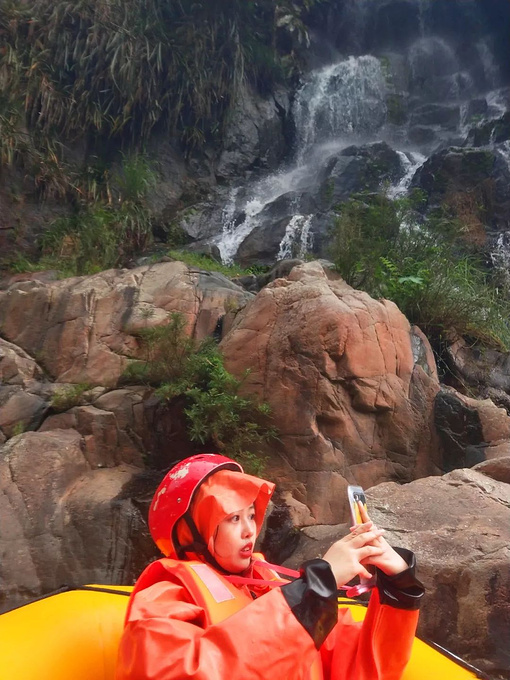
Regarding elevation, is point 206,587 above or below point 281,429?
above

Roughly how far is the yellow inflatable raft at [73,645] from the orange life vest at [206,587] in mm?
398

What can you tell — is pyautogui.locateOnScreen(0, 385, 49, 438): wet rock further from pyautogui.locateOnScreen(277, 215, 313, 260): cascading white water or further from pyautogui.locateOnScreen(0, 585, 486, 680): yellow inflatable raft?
pyautogui.locateOnScreen(277, 215, 313, 260): cascading white water

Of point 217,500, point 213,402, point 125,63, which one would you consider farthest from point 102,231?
point 217,500

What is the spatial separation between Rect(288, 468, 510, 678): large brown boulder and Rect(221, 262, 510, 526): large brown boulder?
2.37ft

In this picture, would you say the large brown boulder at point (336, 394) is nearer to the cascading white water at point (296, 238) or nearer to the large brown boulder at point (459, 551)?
the large brown boulder at point (459, 551)

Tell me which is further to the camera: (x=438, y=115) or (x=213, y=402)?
(x=438, y=115)

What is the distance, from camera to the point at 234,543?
1.39 m

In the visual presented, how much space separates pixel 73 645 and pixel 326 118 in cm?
1331

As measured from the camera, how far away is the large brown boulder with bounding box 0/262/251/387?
5.06 metres

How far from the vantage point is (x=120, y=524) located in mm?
3506

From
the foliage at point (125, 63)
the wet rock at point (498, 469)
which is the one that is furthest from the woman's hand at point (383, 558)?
the foliage at point (125, 63)

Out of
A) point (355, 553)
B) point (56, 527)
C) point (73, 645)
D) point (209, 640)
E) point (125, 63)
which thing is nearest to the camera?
point (209, 640)

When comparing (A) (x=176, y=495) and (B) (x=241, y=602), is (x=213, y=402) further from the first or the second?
(B) (x=241, y=602)

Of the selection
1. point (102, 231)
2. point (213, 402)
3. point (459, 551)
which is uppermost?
point (102, 231)
